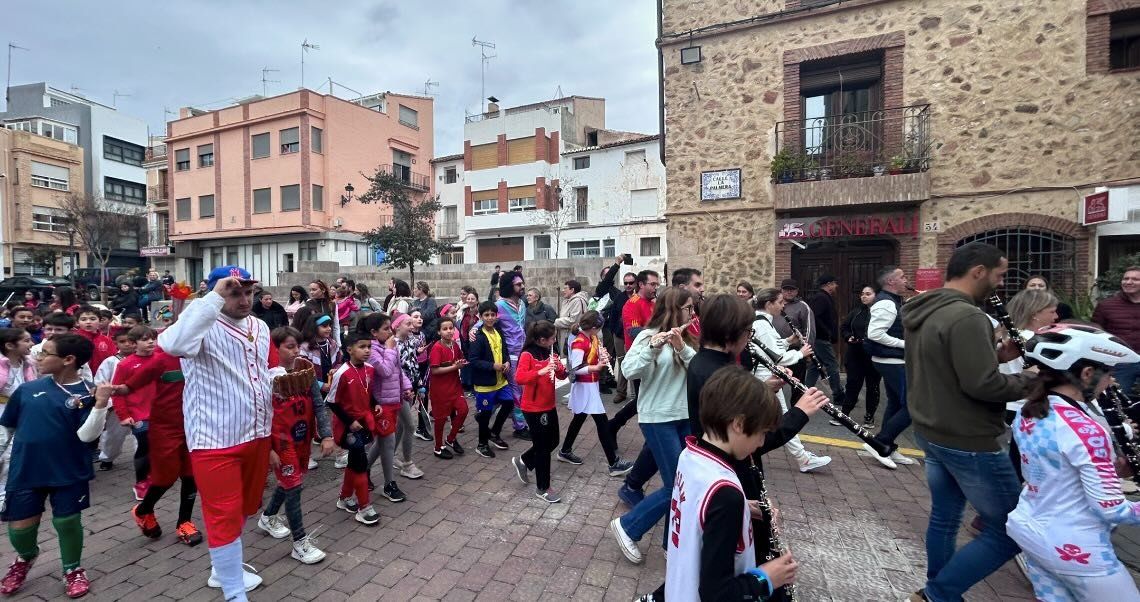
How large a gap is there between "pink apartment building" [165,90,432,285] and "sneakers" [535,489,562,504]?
2634 centimetres

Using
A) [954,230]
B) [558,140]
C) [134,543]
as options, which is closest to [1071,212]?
[954,230]

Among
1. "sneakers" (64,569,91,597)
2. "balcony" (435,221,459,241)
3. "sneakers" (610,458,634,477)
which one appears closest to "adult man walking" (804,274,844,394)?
"sneakers" (610,458,634,477)

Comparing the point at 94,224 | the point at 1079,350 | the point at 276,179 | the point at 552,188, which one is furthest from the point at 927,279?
the point at 94,224

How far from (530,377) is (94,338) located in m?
4.96

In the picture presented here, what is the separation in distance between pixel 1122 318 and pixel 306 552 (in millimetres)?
7452

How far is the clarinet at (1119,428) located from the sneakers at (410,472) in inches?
188

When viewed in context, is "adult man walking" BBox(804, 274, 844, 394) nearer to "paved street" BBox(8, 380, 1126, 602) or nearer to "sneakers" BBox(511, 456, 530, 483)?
"paved street" BBox(8, 380, 1126, 602)

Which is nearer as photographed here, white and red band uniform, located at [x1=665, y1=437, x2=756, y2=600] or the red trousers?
white and red band uniform, located at [x1=665, y1=437, x2=756, y2=600]

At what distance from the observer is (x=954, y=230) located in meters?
9.16

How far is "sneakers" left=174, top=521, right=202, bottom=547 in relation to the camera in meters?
3.67

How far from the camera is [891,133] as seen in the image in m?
9.53

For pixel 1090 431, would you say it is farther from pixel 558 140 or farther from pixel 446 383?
pixel 558 140

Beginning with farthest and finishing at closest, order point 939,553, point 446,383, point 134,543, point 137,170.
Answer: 1. point 137,170
2. point 446,383
3. point 134,543
4. point 939,553

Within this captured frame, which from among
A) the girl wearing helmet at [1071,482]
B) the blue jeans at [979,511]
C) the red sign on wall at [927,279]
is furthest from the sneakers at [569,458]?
the red sign on wall at [927,279]
